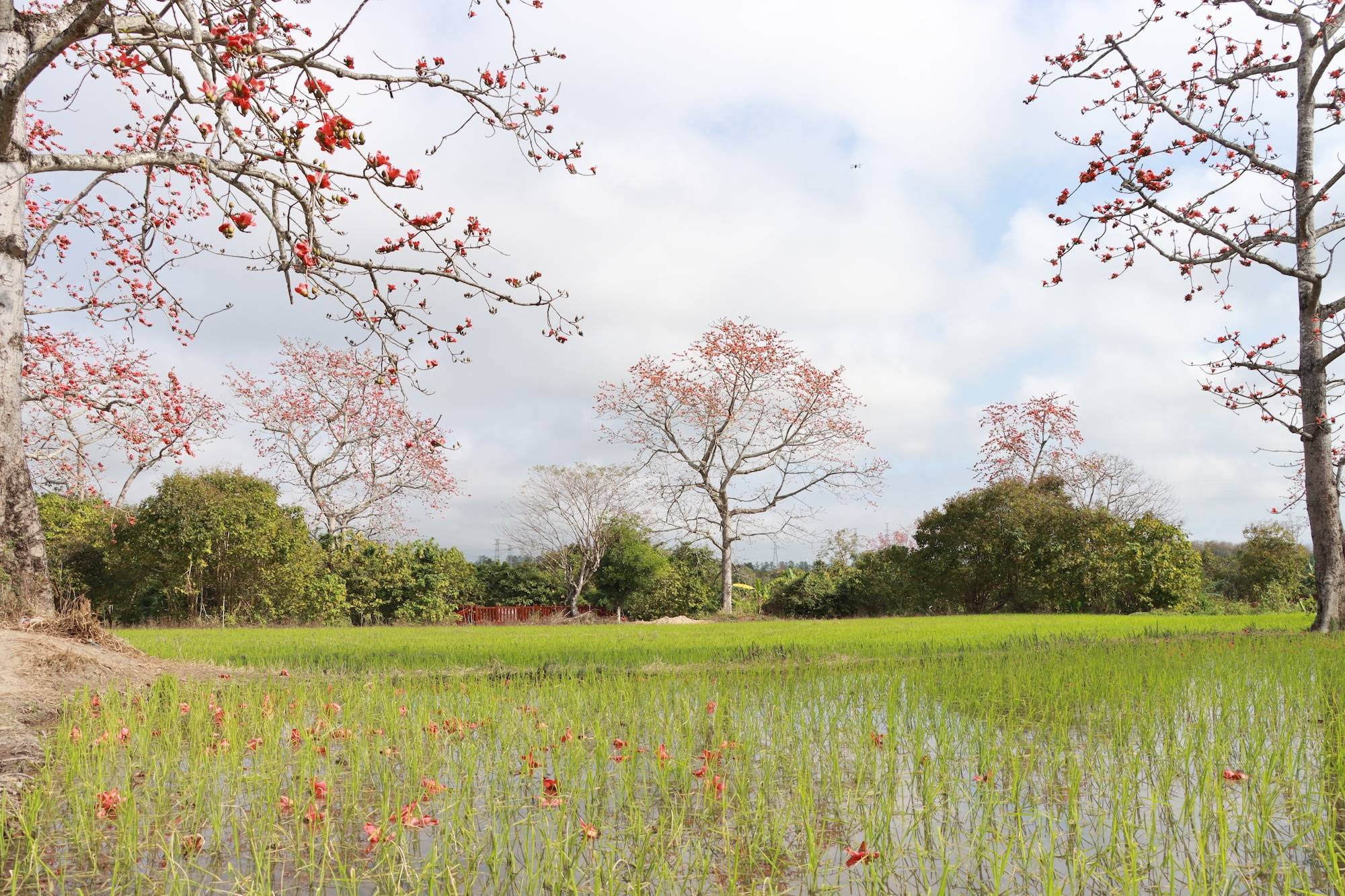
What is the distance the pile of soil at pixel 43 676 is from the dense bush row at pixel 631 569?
12247 millimetres

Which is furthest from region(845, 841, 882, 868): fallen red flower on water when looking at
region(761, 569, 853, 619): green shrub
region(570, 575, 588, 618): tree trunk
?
region(570, 575, 588, 618): tree trunk

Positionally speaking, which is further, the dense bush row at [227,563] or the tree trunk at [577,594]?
the tree trunk at [577,594]

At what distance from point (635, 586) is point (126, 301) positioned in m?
17.4

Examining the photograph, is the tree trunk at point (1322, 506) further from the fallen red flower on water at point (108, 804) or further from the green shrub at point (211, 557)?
the green shrub at point (211, 557)

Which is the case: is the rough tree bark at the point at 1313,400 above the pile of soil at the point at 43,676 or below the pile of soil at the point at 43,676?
above

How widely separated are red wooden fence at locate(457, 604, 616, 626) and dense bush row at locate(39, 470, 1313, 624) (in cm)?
54

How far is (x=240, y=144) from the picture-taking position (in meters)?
5.76

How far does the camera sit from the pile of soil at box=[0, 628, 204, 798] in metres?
4.46

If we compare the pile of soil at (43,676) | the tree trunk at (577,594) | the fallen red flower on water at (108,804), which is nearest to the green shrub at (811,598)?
the tree trunk at (577,594)

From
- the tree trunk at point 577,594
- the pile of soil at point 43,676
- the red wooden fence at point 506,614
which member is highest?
the pile of soil at point 43,676

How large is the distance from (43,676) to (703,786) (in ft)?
19.1

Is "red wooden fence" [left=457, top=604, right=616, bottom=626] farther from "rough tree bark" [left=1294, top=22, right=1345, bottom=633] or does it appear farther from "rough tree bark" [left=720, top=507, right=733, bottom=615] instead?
"rough tree bark" [left=1294, top=22, right=1345, bottom=633]

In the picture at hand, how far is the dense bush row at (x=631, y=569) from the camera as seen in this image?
63.0 ft

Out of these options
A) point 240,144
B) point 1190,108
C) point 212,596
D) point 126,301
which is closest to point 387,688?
point 240,144
